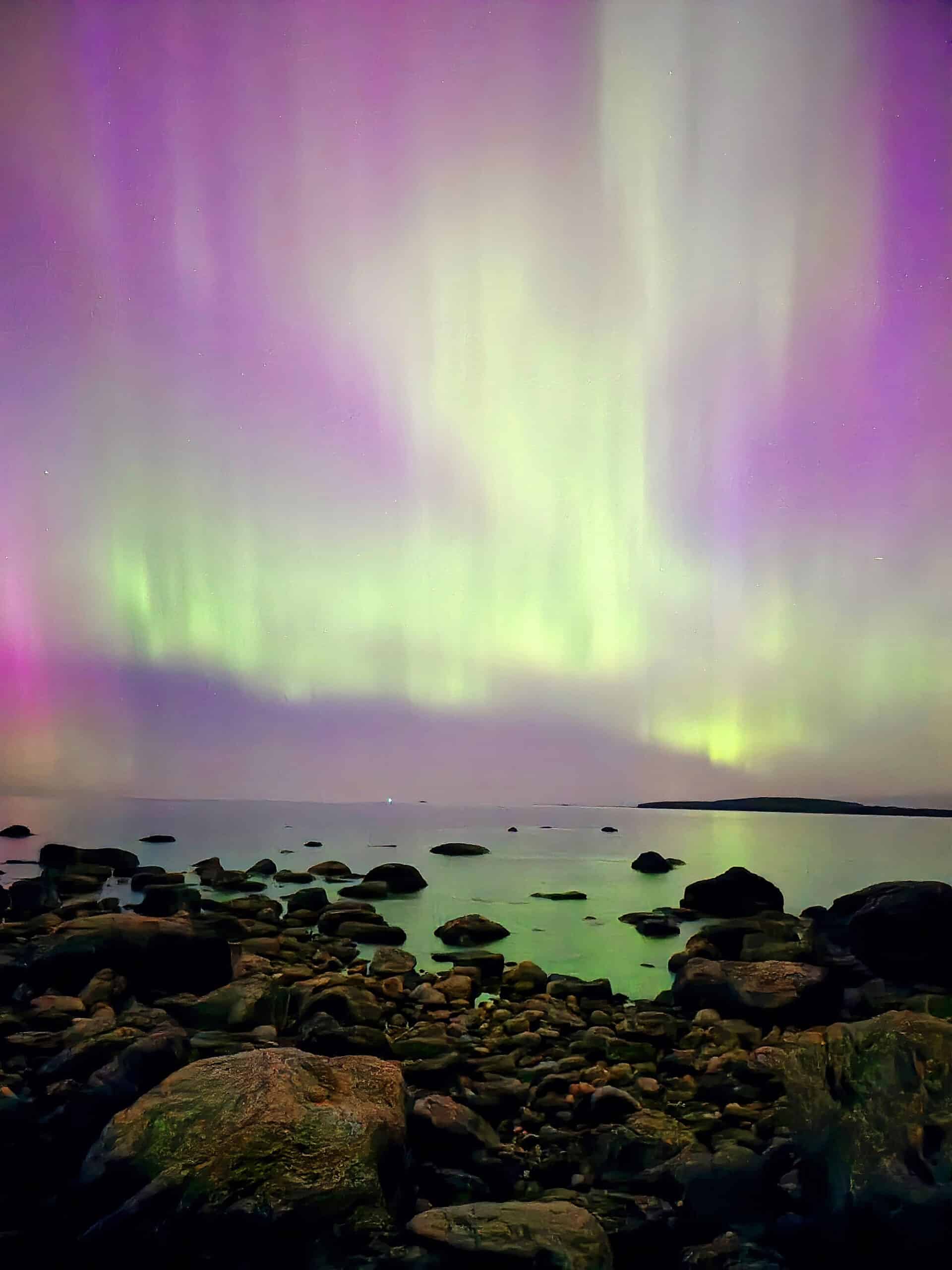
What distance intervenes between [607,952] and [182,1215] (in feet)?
41.5

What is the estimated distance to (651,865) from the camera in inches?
1406

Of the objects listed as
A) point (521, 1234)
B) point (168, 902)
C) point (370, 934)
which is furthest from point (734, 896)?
point (521, 1234)

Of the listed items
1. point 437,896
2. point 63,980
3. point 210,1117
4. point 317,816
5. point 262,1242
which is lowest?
point 317,816

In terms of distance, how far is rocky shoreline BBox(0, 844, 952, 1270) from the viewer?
4.20m

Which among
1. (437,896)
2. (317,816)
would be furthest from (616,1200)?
(317,816)

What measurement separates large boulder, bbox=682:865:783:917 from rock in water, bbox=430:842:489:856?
69.8ft

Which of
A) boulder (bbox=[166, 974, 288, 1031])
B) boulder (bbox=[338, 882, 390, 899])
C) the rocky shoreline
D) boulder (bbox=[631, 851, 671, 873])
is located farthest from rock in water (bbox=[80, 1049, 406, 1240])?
boulder (bbox=[631, 851, 671, 873])

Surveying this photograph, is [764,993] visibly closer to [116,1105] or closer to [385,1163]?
[385,1163]

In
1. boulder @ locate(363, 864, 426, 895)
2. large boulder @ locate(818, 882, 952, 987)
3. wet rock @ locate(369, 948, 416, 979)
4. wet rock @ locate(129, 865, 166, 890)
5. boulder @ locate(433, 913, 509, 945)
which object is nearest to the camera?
wet rock @ locate(369, 948, 416, 979)

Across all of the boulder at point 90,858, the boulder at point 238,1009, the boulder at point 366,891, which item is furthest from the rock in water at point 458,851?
the boulder at point 238,1009

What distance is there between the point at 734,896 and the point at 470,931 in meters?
9.27

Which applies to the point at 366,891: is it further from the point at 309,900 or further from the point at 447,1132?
the point at 447,1132

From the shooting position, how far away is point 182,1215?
4207 millimetres

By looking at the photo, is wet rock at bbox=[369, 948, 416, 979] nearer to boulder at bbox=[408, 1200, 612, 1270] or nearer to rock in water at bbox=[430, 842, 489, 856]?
boulder at bbox=[408, 1200, 612, 1270]
